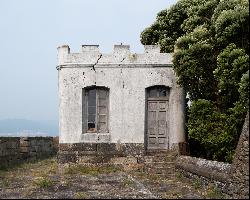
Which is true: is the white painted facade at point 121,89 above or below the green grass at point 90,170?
above

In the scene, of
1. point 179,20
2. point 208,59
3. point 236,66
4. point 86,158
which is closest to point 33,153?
point 86,158

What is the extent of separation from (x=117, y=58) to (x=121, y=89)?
1.28 m

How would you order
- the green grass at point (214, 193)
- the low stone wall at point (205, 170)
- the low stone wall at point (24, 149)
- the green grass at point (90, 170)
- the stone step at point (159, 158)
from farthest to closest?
1. the low stone wall at point (24, 149)
2. the stone step at point (159, 158)
3. the green grass at point (90, 170)
4. the low stone wall at point (205, 170)
5. the green grass at point (214, 193)

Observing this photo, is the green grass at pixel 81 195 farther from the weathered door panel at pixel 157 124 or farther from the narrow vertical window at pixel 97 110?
the weathered door panel at pixel 157 124

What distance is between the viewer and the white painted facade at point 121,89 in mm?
17750

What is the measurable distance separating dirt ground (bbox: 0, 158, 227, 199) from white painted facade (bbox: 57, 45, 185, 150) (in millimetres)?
1592

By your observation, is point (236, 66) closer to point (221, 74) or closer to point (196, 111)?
point (221, 74)

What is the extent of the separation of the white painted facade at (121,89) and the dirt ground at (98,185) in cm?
Answer: 159

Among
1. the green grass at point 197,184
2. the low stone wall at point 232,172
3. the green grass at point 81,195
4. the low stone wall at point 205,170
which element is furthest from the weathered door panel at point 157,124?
the green grass at point 81,195

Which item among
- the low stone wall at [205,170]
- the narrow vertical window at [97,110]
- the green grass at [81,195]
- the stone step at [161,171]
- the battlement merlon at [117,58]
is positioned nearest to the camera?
the green grass at [81,195]

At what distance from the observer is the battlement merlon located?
17859 mm

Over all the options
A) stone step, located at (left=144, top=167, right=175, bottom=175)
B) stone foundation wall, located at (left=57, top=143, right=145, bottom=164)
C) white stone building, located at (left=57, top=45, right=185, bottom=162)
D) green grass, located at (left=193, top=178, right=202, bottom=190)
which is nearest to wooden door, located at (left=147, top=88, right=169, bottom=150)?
white stone building, located at (left=57, top=45, right=185, bottom=162)

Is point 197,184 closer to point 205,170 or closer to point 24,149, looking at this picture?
point 205,170

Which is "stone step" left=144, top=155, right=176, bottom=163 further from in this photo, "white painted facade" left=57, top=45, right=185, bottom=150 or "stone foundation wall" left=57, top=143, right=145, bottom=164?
"white painted facade" left=57, top=45, right=185, bottom=150
